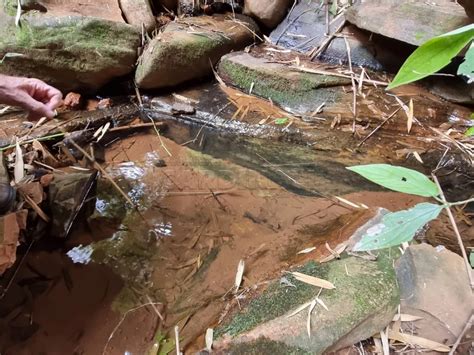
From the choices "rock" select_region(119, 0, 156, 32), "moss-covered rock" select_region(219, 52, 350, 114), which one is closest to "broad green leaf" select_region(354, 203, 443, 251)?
"moss-covered rock" select_region(219, 52, 350, 114)

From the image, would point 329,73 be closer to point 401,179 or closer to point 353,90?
point 353,90

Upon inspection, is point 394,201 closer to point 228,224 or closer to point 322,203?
point 322,203

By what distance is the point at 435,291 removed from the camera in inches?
59.1

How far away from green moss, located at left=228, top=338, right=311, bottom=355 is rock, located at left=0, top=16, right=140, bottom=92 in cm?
239

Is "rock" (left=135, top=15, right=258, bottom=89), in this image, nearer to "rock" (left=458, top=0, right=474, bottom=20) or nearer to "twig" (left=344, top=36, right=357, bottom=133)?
"twig" (left=344, top=36, right=357, bottom=133)

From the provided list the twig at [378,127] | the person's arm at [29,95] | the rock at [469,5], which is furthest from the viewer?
the twig at [378,127]

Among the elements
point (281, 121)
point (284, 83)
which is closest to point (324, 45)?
point (284, 83)

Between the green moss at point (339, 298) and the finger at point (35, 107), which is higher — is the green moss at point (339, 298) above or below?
below

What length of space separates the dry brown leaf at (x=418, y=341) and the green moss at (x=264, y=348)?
323 mm

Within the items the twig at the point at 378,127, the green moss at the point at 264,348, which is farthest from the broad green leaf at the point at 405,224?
the twig at the point at 378,127

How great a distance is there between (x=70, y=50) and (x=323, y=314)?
8.16ft

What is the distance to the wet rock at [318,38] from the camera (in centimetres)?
334

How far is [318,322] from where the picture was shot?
1409 mm

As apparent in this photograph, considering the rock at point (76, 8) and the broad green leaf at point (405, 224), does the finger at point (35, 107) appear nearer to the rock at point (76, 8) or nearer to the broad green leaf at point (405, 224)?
the rock at point (76, 8)
